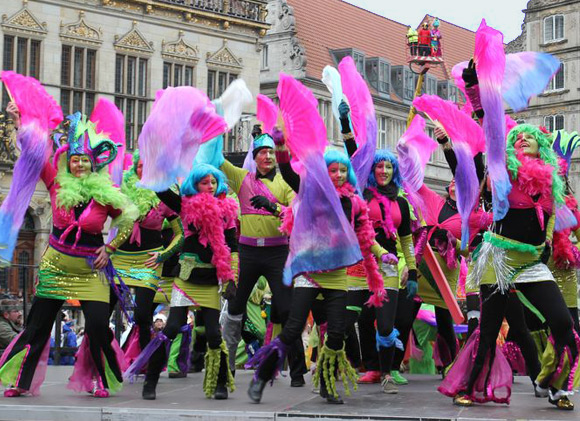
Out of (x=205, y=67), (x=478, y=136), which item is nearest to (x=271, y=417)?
(x=478, y=136)

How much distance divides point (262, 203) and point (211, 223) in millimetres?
507

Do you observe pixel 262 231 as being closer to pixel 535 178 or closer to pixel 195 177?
pixel 195 177

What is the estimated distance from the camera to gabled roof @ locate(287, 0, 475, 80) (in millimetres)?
45031

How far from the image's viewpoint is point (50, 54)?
102ft

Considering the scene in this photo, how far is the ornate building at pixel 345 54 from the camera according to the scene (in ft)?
143

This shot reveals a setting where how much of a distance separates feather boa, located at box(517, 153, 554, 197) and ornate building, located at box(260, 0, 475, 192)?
32857 mm


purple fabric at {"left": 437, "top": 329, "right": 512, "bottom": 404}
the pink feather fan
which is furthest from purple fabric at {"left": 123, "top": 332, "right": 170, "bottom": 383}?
purple fabric at {"left": 437, "top": 329, "right": 512, "bottom": 404}

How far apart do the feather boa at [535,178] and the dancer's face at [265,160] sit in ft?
7.60

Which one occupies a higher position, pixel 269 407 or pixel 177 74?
pixel 177 74

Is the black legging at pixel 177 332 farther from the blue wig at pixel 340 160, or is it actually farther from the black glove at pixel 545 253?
the black glove at pixel 545 253

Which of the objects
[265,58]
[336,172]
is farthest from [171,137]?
[265,58]

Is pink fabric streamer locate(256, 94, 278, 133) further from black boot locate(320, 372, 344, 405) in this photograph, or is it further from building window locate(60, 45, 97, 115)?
building window locate(60, 45, 97, 115)

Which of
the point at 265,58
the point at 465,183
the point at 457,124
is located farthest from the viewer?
the point at 265,58

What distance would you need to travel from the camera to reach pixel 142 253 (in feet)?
Answer: 37.3
